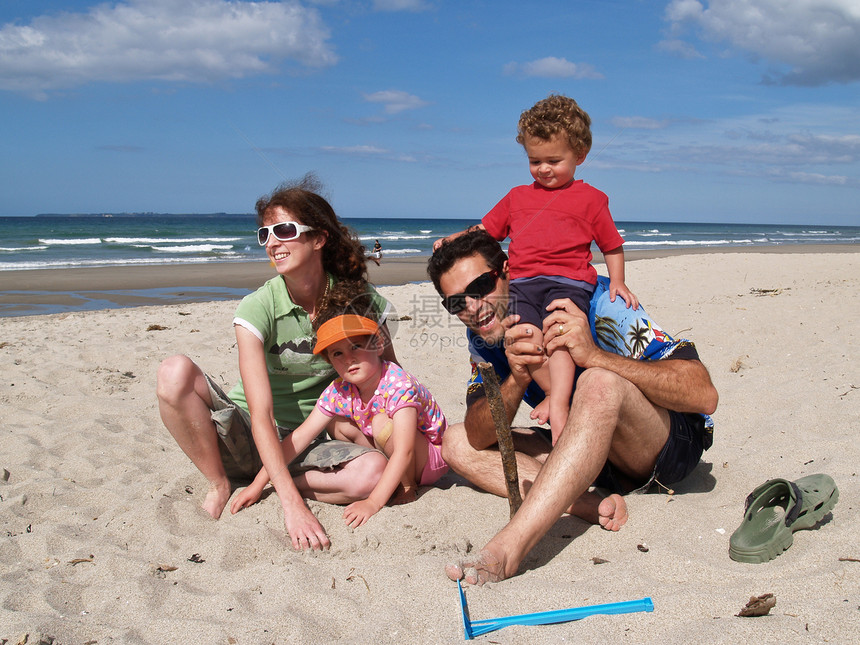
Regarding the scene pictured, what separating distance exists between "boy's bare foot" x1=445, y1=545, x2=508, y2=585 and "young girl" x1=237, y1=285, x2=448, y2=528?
2.37 ft

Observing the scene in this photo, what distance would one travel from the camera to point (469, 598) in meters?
2.24

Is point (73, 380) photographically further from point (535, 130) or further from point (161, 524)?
point (535, 130)

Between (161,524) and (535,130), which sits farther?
(535,130)

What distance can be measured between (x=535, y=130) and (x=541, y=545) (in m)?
2.09

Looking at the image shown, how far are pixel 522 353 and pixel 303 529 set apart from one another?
1.21m

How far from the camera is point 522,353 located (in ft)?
9.23

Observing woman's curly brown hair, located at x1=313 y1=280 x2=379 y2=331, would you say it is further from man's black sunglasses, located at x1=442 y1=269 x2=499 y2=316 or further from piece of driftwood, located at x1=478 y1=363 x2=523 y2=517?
piece of driftwood, located at x1=478 y1=363 x2=523 y2=517

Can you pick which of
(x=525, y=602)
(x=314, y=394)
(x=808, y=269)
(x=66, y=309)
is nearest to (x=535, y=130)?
(x=314, y=394)

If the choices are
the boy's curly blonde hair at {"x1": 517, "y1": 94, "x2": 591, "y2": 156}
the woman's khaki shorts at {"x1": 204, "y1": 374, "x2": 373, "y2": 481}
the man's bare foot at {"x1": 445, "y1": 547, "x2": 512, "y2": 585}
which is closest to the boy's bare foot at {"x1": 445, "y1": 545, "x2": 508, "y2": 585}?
the man's bare foot at {"x1": 445, "y1": 547, "x2": 512, "y2": 585}

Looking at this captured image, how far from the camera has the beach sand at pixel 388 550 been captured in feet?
6.94

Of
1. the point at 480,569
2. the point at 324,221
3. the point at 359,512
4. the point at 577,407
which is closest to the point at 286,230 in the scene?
the point at 324,221

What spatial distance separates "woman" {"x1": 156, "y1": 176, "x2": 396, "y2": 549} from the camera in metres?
2.98

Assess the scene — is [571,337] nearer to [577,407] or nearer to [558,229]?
[577,407]

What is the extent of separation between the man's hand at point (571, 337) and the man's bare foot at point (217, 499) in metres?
1.71
